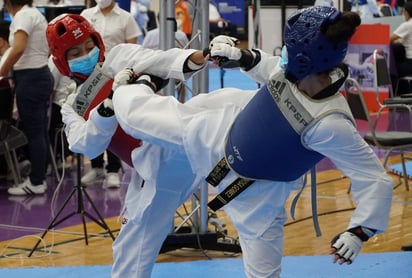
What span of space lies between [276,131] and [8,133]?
4914 millimetres

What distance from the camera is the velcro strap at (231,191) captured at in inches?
134

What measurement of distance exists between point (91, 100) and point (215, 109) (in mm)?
782

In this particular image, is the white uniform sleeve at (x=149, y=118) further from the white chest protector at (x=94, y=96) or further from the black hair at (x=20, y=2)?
the black hair at (x=20, y=2)

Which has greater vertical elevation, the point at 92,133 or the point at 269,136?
the point at 269,136

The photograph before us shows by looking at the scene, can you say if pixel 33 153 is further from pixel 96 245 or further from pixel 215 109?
pixel 215 109

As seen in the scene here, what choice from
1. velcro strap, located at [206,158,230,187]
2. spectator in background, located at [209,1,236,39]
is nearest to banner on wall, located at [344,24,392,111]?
spectator in background, located at [209,1,236,39]

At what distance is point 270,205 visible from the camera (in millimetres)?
3391

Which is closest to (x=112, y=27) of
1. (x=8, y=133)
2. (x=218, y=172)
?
(x=8, y=133)

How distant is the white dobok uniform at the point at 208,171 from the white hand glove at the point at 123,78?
8 centimetres

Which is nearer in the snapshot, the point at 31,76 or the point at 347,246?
the point at 347,246

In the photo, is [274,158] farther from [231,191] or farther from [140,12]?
[140,12]

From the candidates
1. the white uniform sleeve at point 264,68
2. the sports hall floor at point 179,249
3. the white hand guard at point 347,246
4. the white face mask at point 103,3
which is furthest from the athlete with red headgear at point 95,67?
the white face mask at point 103,3

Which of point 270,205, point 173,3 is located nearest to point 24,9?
point 173,3

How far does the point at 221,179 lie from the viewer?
3.48 metres
